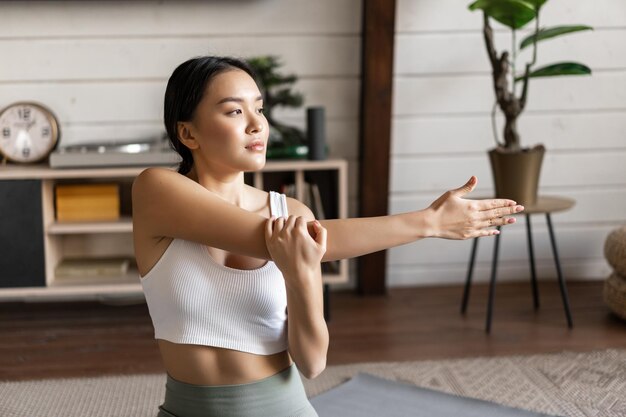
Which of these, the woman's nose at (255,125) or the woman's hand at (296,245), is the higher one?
the woman's nose at (255,125)

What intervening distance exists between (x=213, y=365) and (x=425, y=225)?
45cm

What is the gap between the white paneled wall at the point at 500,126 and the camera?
3.39 m

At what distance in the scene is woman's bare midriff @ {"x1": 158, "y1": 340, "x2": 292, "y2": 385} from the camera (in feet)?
4.89

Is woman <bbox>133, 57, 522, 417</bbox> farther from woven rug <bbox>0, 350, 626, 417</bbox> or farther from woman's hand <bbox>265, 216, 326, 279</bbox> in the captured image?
woven rug <bbox>0, 350, 626, 417</bbox>

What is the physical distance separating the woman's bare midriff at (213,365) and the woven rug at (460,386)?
36.3 inches

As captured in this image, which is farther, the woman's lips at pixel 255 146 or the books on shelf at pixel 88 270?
the books on shelf at pixel 88 270

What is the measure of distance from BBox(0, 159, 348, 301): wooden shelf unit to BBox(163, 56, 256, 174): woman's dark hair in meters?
1.53

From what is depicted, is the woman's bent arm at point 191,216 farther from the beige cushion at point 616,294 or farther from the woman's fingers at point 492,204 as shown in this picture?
the beige cushion at point 616,294

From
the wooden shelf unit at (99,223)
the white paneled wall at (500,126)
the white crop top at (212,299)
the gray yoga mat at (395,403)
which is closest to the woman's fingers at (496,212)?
the white crop top at (212,299)

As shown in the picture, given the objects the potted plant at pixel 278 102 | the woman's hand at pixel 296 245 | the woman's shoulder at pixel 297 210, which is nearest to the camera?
the woman's hand at pixel 296 245

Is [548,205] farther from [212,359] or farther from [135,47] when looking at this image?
[212,359]

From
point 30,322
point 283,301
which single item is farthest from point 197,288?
point 30,322

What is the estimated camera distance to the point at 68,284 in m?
3.12

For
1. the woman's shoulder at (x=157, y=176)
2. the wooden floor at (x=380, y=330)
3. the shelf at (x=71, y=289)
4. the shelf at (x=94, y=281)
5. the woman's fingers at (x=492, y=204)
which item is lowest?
the wooden floor at (x=380, y=330)
